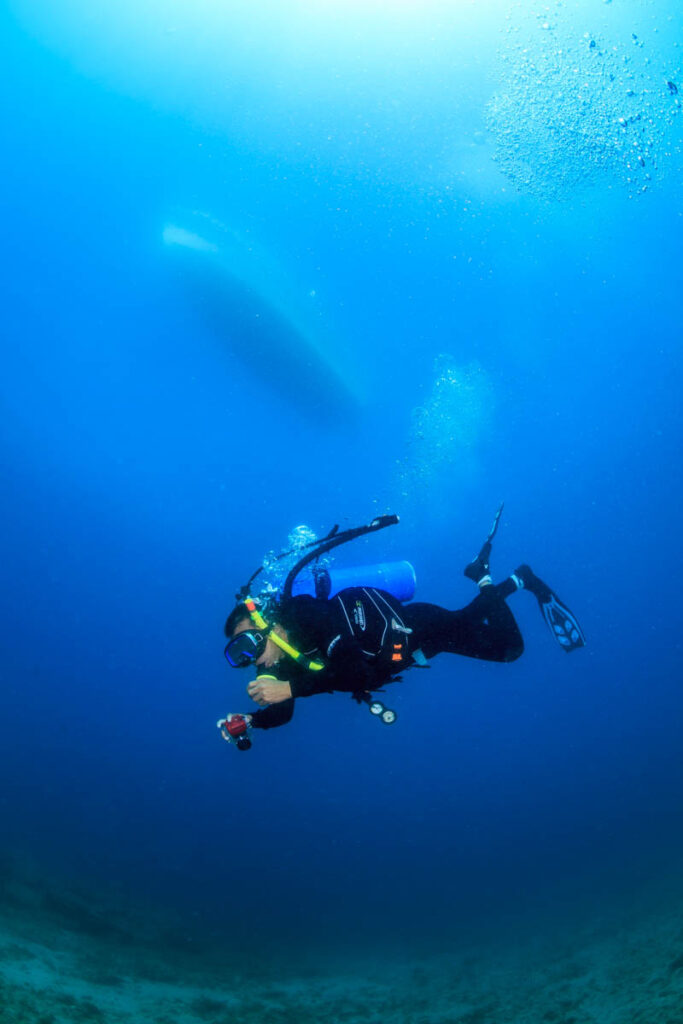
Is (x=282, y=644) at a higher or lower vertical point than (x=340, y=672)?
higher

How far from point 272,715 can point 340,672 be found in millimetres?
554

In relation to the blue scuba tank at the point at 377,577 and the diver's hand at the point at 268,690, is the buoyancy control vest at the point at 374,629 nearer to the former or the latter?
the diver's hand at the point at 268,690

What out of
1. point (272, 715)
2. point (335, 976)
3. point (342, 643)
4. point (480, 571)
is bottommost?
point (335, 976)

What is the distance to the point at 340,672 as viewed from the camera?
378cm

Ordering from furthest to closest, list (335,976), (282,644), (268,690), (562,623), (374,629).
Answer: (335,976), (562,623), (374,629), (282,644), (268,690)

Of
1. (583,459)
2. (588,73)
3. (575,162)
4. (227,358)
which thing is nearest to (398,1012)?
(588,73)

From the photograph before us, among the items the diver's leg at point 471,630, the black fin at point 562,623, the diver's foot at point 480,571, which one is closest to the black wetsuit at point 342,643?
the diver's leg at point 471,630

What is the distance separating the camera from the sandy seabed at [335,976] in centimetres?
689

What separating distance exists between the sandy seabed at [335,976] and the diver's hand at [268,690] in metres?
4.53

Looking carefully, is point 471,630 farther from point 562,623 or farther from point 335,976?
point 335,976

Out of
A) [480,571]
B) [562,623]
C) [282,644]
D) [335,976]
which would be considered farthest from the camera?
[335,976]

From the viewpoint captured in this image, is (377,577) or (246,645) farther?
(377,577)

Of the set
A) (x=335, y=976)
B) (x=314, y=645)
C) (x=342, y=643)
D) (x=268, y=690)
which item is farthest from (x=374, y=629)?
(x=335, y=976)

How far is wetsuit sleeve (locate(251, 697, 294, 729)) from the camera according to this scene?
3.66m
